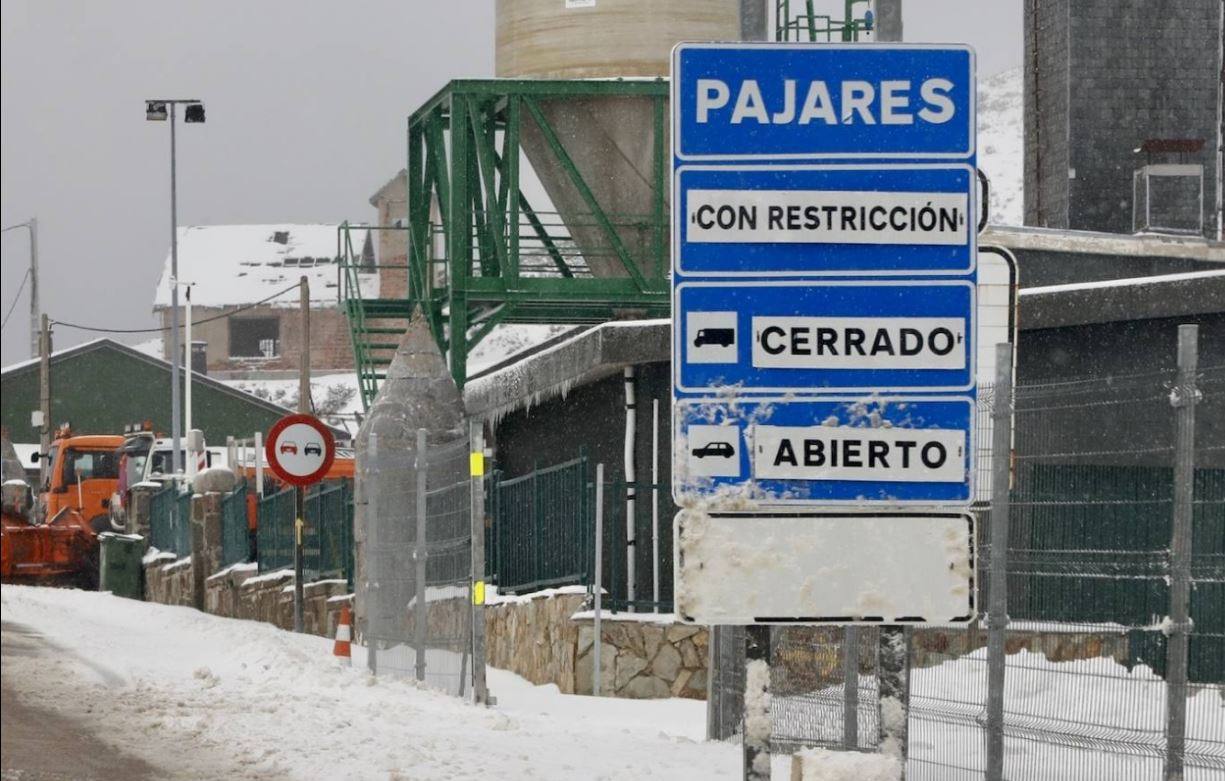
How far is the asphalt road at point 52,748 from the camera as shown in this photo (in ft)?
31.0

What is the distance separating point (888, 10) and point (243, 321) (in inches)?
3503

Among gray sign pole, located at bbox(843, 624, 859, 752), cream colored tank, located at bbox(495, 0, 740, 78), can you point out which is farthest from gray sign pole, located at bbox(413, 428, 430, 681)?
cream colored tank, located at bbox(495, 0, 740, 78)

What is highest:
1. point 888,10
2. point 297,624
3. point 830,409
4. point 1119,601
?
point 888,10

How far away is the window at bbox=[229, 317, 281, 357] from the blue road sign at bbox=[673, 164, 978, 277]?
290 ft

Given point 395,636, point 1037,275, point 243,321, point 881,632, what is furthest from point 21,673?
point 243,321

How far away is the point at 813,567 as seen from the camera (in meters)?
5.71

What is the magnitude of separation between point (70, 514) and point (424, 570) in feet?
62.9

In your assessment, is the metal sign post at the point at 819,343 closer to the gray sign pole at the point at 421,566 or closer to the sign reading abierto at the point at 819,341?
the sign reading abierto at the point at 819,341

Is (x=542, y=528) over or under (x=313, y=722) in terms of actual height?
over

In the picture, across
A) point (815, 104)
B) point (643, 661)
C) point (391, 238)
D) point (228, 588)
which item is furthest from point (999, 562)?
point (391, 238)

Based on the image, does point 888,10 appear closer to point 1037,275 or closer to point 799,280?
point 799,280

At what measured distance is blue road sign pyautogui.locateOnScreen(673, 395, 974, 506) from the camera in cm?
573

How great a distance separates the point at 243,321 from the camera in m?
93.8

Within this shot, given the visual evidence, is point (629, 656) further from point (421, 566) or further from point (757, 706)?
point (757, 706)
